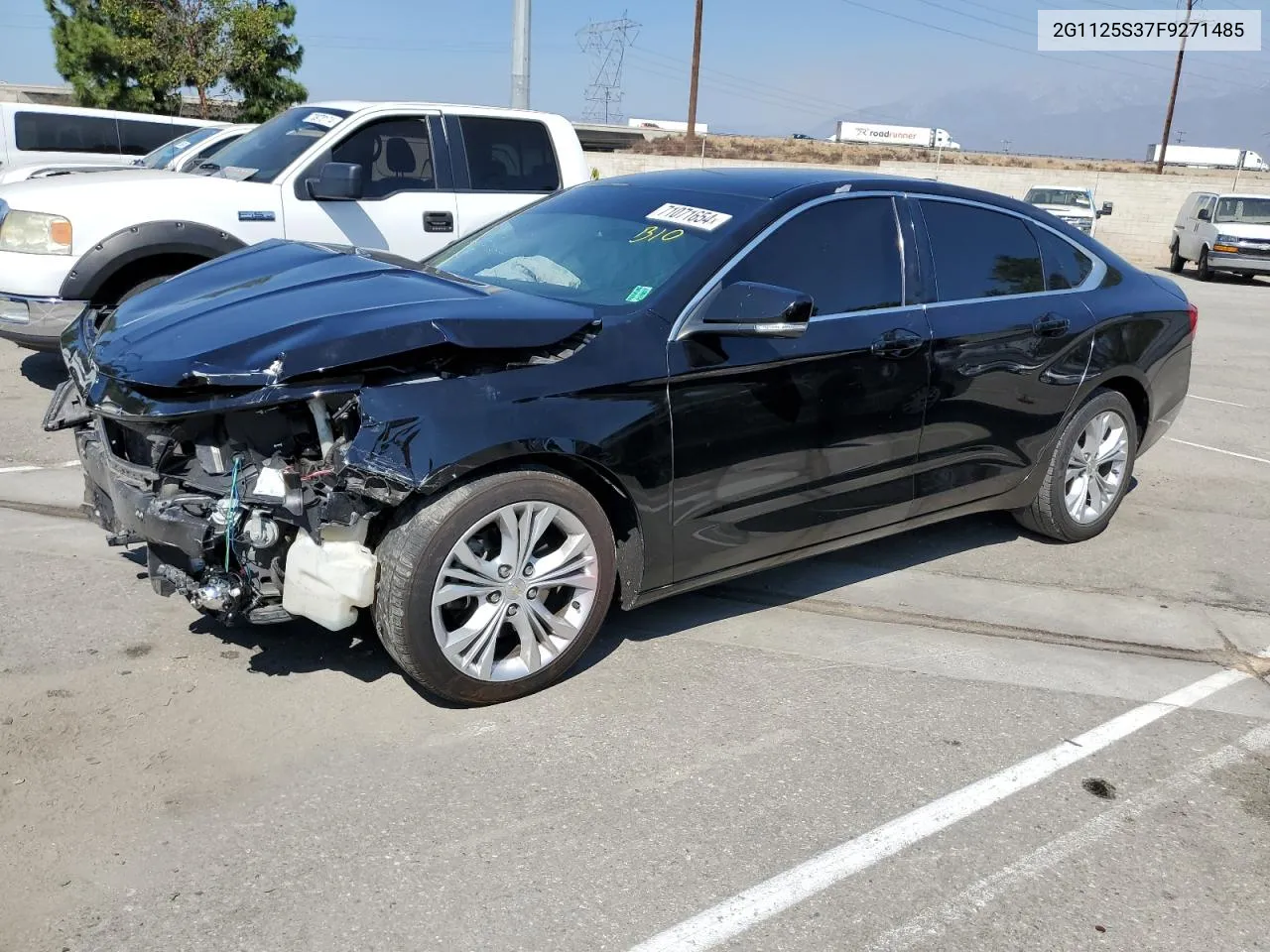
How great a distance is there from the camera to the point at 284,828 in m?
2.93

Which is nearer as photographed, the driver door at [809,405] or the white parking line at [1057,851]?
the white parking line at [1057,851]

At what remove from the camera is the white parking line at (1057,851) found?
2682 millimetres

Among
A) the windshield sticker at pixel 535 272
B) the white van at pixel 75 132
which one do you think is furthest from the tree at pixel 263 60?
the windshield sticker at pixel 535 272

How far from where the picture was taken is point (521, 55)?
1141 centimetres

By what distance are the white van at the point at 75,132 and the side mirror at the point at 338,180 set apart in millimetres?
9178

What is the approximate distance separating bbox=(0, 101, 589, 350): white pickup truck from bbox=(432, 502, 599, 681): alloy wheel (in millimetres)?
3302

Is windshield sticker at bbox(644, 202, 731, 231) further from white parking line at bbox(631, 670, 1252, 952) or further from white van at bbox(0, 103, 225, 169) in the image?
white van at bbox(0, 103, 225, 169)

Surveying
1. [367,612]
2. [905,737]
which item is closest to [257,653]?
[367,612]

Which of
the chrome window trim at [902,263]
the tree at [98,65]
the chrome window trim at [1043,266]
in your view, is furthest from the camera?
the tree at [98,65]

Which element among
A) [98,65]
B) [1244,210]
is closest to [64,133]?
[98,65]

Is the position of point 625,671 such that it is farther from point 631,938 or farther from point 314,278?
point 314,278

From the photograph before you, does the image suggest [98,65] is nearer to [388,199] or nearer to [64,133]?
[64,133]

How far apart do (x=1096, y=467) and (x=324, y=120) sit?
5.53 metres

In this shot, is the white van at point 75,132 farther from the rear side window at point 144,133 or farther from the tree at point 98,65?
the tree at point 98,65
